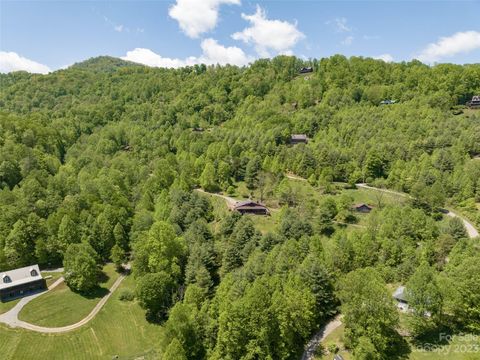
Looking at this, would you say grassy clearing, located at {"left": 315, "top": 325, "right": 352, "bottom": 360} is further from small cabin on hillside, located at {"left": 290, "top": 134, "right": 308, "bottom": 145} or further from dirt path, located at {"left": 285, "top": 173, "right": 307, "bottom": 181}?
small cabin on hillside, located at {"left": 290, "top": 134, "right": 308, "bottom": 145}

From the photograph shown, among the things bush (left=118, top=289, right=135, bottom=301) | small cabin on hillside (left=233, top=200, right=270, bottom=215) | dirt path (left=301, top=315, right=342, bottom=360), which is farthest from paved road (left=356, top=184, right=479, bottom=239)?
bush (left=118, top=289, right=135, bottom=301)

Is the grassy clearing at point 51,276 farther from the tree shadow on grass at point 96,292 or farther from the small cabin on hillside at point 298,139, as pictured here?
the small cabin on hillside at point 298,139

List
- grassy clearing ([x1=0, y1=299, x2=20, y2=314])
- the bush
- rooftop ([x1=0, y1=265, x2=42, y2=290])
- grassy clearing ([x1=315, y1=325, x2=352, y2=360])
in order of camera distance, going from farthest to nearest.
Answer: the bush
rooftop ([x1=0, y1=265, x2=42, y2=290])
grassy clearing ([x1=0, y1=299, x2=20, y2=314])
grassy clearing ([x1=315, y1=325, x2=352, y2=360])

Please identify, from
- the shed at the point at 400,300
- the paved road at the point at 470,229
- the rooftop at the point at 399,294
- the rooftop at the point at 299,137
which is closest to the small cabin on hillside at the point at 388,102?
the rooftop at the point at 299,137

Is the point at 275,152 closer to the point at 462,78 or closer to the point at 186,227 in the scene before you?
the point at 186,227

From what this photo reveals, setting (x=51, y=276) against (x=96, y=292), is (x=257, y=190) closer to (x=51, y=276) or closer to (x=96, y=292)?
(x=96, y=292)
